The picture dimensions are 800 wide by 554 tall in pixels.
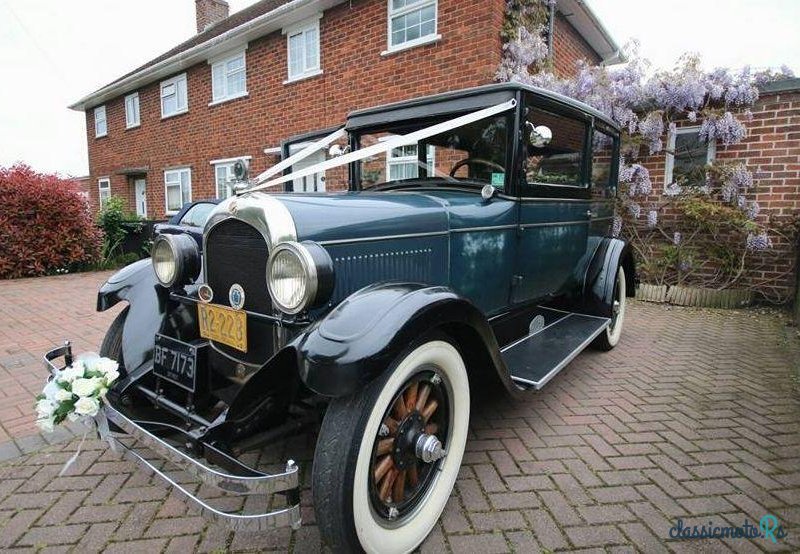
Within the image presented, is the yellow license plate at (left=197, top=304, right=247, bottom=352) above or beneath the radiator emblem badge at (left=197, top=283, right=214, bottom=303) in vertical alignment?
beneath

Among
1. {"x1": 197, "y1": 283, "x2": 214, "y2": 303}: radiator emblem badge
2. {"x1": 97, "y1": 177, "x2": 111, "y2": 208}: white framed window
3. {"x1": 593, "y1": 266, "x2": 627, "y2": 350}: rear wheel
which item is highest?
{"x1": 97, "y1": 177, "x2": 111, "y2": 208}: white framed window

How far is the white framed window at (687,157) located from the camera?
6211 mm

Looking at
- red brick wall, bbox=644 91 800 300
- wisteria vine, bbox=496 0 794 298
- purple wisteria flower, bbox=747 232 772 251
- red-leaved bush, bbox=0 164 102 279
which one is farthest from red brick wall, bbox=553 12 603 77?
red-leaved bush, bbox=0 164 102 279

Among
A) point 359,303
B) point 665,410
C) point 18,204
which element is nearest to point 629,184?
point 665,410

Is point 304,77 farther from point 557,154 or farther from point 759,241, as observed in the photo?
point 759,241

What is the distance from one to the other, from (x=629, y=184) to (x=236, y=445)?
646 cm

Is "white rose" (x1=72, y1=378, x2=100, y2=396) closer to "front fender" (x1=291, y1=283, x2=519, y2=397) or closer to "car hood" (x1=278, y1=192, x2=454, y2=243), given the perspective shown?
"front fender" (x1=291, y1=283, x2=519, y2=397)

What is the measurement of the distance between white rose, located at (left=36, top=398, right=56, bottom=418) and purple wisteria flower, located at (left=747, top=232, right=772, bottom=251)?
22.8ft

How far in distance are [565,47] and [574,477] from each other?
8.38 m

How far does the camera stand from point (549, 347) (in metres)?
3.03

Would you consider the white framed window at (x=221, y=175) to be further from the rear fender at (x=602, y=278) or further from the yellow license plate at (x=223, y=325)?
the yellow license plate at (x=223, y=325)

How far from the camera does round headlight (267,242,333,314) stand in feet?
5.57

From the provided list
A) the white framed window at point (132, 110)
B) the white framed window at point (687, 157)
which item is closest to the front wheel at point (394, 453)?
the white framed window at point (687, 157)

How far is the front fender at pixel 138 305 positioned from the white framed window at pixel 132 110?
1480 centimetres
